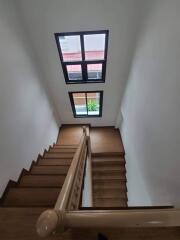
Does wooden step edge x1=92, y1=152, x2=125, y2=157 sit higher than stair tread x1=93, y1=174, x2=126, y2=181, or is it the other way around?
wooden step edge x1=92, y1=152, x2=125, y2=157

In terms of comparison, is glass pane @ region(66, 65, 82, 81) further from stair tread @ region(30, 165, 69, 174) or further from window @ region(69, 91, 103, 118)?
stair tread @ region(30, 165, 69, 174)

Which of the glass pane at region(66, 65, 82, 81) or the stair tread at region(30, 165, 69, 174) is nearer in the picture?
the stair tread at region(30, 165, 69, 174)

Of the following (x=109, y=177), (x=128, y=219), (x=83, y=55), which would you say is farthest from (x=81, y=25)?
(x=109, y=177)

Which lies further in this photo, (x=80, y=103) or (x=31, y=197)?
(x=80, y=103)

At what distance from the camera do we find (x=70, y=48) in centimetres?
383

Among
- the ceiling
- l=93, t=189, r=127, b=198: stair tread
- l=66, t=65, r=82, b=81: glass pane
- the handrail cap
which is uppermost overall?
l=66, t=65, r=82, b=81: glass pane

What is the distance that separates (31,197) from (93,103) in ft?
13.5

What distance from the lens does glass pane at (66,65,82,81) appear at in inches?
170

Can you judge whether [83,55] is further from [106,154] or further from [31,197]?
[31,197]

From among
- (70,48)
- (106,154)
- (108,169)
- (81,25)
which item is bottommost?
(108,169)

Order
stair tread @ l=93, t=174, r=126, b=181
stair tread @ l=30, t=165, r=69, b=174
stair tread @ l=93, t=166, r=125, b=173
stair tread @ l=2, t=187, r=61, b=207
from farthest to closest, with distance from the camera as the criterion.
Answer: stair tread @ l=93, t=166, r=125, b=173, stair tread @ l=93, t=174, r=126, b=181, stair tread @ l=30, t=165, r=69, b=174, stair tread @ l=2, t=187, r=61, b=207

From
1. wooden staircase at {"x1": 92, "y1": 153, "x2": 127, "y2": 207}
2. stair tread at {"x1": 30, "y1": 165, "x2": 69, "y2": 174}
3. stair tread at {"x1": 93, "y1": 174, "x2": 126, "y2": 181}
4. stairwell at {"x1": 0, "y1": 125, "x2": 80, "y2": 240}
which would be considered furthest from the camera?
stair tread at {"x1": 93, "y1": 174, "x2": 126, "y2": 181}

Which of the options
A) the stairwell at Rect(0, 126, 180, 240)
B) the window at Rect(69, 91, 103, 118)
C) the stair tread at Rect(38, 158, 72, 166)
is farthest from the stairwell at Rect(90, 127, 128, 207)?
the stair tread at Rect(38, 158, 72, 166)

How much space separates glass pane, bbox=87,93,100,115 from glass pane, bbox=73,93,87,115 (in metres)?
0.16
